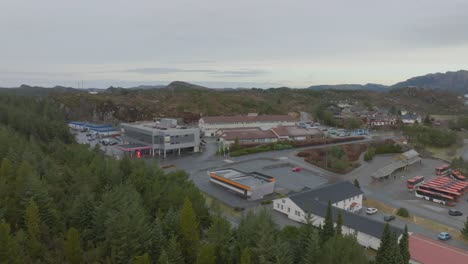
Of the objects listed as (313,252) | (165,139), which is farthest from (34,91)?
(313,252)

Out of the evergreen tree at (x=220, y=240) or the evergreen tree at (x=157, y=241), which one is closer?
the evergreen tree at (x=157, y=241)

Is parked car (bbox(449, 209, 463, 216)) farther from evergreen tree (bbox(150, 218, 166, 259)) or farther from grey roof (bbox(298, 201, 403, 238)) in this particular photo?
evergreen tree (bbox(150, 218, 166, 259))

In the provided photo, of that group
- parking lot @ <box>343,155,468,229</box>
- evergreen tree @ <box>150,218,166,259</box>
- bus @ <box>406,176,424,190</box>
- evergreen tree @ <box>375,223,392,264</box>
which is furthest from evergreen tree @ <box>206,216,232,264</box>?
bus @ <box>406,176,424,190</box>

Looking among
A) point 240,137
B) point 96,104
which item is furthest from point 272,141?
point 96,104

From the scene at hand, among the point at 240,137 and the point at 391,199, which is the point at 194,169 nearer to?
the point at 240,137

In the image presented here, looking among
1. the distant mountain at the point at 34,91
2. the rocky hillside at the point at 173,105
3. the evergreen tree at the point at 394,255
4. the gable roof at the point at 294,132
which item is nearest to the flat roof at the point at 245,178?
the evergreen tree at the point at 394,255

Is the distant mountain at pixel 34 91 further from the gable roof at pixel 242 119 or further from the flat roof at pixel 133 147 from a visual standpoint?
the flat roof at pixel 133 147

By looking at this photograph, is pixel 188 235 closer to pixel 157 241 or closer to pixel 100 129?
pixel 157 241
